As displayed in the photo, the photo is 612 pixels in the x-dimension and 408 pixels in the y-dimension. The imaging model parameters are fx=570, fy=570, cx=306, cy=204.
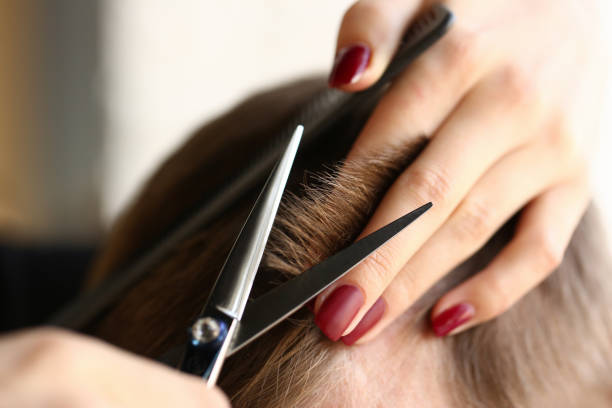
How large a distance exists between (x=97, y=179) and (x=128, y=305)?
1.17 metres

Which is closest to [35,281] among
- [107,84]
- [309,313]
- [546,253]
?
[107,84]

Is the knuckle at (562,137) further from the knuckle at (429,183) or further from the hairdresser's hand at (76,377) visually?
the hairdresser's hand at (76,377)

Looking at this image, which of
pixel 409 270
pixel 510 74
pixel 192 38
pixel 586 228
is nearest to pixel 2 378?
pixel 409 270

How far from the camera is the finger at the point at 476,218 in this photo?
1.48 ft

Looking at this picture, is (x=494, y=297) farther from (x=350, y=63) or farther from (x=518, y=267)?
(x=350, y=63)

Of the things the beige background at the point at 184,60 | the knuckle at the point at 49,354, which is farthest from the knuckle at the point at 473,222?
the beige background at the point at 184,60

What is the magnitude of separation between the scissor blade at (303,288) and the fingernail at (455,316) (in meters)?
0.14

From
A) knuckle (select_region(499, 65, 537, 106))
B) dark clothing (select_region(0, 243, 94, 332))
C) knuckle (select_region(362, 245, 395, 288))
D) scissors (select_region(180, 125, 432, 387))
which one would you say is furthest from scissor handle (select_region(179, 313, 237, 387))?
dark clothing (select_region(0, 243, 94, 332))

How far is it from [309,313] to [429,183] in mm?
139

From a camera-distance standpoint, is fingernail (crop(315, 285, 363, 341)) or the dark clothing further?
the dark clothing

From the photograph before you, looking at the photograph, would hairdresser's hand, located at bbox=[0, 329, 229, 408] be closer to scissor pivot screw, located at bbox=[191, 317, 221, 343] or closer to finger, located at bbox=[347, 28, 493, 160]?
scissor pivot screw, located at bbox=[191, 317, 221, 343]

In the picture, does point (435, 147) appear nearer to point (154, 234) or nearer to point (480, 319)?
point (480, 319)

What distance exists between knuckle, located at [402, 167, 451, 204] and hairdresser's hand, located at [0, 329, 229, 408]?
0.25 metres

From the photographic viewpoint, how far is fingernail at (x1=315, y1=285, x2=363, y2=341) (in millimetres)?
410
